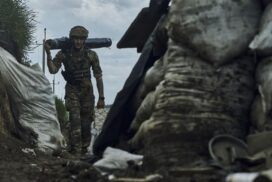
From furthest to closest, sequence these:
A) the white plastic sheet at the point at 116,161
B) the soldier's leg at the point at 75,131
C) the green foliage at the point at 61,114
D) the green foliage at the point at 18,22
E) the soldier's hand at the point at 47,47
→ the green foliage at the point at 61,114
the green foliage at the point at 18,22
the soldier's hand at the point at 47,47
the soldier's leg at the point at 75,131
the white plastic sheet at the point at 116,161

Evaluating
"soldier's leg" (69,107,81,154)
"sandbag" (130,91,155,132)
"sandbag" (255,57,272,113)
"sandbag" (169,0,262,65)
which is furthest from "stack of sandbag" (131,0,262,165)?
"soldier's leg" (69,107,81,154)

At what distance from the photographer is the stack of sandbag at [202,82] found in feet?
14.5

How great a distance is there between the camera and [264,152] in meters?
3.88

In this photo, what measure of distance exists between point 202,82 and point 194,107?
0.59 feet

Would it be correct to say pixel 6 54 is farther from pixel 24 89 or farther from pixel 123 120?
pixel 123 120

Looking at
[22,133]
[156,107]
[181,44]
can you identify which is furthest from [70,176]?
[22,133]

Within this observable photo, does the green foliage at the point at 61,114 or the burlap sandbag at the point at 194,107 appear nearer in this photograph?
the burlap sandbag at the point at 194,107

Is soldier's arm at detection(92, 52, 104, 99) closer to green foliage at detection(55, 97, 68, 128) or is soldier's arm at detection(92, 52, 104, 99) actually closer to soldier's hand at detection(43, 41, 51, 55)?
soldier's hand at detection(43, 41, 51, 55)

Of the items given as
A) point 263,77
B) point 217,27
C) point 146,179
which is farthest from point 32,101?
point 146,179

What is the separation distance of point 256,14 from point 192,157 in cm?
107

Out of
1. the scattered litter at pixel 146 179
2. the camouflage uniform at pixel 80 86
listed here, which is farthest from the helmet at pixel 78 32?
the scattered litter at pixel 146 179

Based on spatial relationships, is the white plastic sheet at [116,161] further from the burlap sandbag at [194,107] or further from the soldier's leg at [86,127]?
the soldier's leg at [86,127]

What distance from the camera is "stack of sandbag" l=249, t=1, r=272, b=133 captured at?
169 inches

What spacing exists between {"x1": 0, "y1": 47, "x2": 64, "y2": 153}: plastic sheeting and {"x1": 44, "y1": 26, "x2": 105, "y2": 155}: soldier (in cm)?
71
